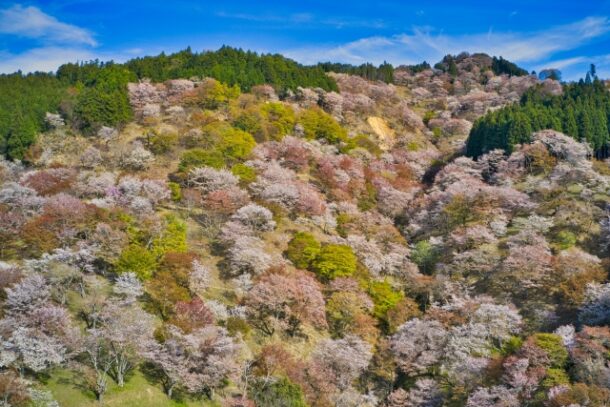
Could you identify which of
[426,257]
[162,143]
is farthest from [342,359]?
[162,143]

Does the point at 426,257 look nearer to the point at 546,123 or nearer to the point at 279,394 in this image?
the point at 279,394

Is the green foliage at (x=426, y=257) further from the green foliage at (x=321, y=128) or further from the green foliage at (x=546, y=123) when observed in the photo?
the green foliage at (x=321, y=128)

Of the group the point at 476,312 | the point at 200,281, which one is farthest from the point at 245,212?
the point at 476,312

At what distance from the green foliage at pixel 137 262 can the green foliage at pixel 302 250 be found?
16292 mm

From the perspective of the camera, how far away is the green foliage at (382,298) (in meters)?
56.2

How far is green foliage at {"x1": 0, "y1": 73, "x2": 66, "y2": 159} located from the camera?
253ft

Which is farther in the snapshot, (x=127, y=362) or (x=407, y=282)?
(x=407, y=282)

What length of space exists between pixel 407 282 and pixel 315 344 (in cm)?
1673

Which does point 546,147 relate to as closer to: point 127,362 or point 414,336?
point 414,336

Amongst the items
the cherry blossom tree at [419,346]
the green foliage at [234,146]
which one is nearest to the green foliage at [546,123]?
the green foliage at [234,146]

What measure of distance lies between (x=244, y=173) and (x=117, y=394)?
37509 mm

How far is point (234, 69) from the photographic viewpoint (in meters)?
112

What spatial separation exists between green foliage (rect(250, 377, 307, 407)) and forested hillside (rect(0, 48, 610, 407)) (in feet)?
0.48

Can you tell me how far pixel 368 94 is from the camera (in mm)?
123688
